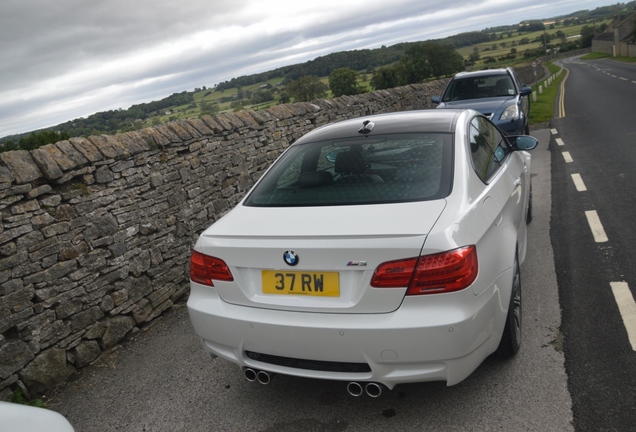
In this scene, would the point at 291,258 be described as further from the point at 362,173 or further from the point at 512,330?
the point at 512,330

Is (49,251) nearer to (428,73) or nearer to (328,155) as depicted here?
(328,155)

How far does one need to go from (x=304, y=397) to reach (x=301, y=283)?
0.98 meters

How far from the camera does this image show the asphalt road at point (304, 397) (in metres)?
3.05

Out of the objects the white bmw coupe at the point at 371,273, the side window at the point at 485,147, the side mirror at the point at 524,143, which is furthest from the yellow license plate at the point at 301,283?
the side mirror at the point at 524,143

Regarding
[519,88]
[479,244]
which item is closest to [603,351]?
[479,244]

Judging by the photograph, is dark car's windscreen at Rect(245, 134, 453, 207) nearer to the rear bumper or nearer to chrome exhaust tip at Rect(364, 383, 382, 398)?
the rear bumper

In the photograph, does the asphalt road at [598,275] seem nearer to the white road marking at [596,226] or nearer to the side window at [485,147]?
the white road marking at [596,226]

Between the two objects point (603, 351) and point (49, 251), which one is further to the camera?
point (49, 251)

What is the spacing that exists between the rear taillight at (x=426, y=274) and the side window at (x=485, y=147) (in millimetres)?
1055

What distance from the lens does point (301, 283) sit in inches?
113

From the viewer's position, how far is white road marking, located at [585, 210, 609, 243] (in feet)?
18.3

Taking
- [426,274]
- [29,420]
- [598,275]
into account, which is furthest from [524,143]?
[29,420]

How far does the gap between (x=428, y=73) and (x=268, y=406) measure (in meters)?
29.3

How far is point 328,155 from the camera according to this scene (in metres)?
3.91
